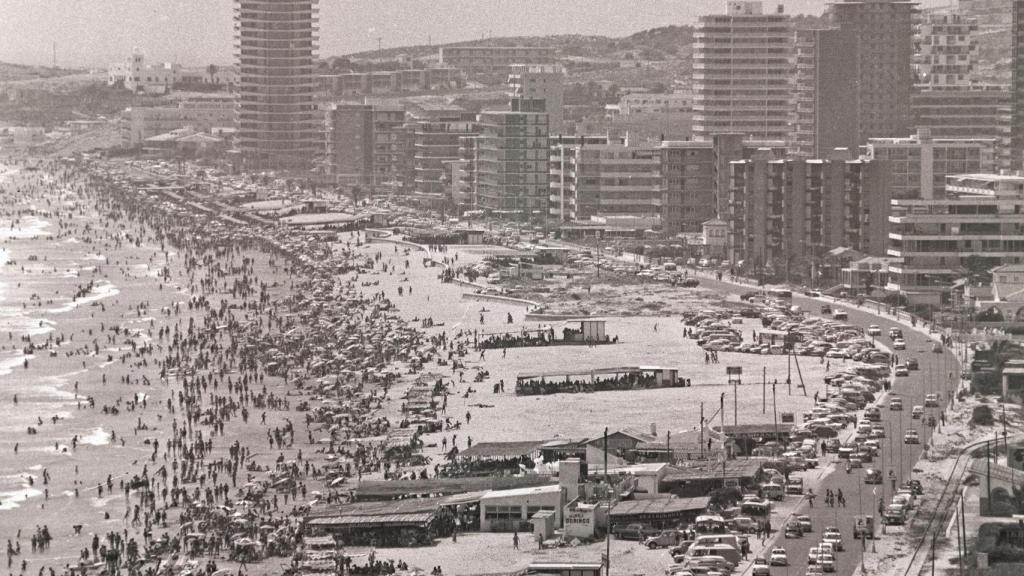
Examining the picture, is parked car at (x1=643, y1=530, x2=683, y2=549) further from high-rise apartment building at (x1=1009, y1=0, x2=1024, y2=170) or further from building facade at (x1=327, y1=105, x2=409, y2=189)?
building facade at (x1=327, y1=105, x2=409, y2=189)

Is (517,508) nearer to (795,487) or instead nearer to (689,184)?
(795,487)

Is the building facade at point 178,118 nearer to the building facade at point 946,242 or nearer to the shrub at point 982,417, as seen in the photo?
the building facade at point 946,242

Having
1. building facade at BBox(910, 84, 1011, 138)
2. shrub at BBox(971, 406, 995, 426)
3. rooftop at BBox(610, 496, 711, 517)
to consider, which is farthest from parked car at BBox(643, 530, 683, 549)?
building facade at BBox(910, 84, 1011, 138)

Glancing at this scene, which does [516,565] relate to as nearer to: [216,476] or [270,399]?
[216,476]

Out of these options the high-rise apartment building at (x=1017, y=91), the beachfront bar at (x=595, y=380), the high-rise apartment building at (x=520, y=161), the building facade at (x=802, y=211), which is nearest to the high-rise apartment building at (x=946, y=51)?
the high-rise apartment building at (x=1017, y=91)

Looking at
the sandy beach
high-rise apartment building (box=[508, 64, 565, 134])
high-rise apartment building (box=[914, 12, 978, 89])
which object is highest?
high-rise apartment building (box=[914, 12, 978, 89])
